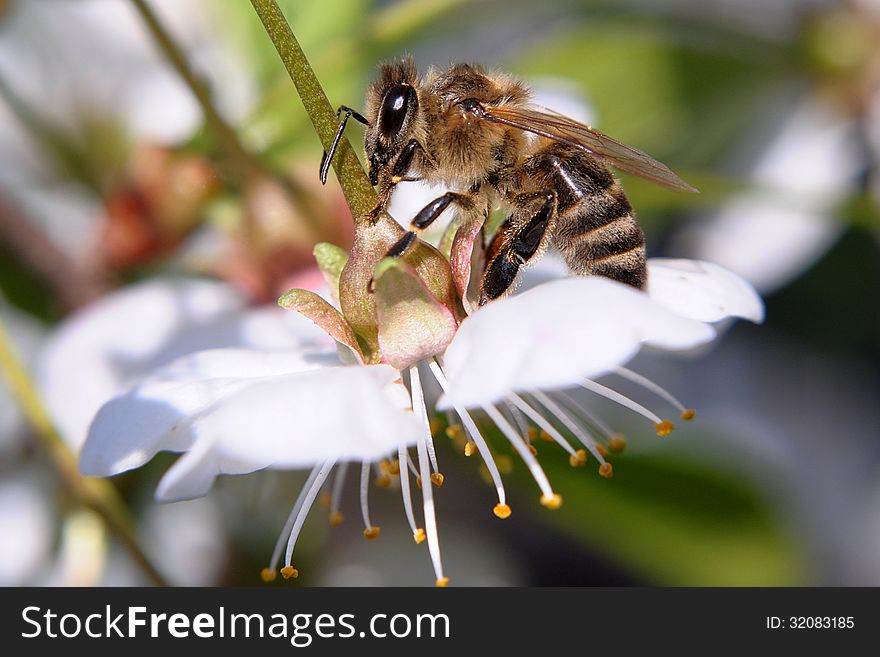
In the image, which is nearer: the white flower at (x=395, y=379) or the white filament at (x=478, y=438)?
the white flower at (x=395, y=379)

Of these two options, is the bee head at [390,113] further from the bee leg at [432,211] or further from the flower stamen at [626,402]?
the flower stamen at [626,402]

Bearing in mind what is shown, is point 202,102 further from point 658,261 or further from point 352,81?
point 658,261

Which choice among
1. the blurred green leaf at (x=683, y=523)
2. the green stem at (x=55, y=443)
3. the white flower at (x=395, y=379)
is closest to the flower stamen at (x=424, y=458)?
the white flower at (x=395, y=379)

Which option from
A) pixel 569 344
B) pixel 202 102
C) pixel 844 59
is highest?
pixel 844 59

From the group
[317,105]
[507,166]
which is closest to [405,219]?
[507,166]

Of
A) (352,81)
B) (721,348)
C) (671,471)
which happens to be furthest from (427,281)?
(721,348)

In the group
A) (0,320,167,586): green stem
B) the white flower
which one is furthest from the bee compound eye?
(0,320,167,586): green stem

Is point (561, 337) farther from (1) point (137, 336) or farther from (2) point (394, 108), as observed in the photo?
(1) point (137, 336)
